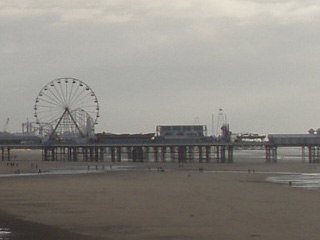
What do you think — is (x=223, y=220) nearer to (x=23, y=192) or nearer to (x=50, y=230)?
(x=50, y=230)

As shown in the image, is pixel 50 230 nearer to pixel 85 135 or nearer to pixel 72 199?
pixel 72 199

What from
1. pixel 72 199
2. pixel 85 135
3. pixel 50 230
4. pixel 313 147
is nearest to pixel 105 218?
pixel 50 230

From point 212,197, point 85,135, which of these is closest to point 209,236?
point 212,197

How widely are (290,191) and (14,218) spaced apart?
15.3 m

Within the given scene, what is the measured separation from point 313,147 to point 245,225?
6698 centimetres

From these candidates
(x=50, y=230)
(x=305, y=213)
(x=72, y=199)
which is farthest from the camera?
(x=72, y=199)

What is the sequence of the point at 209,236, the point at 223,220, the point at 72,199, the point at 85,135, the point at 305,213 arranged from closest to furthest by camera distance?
1. the point at 209,236
2. the point at 223,220
3. the point at 305,213
4. the point at 72,199
5. the point at 85,135

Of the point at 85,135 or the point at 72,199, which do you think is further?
the point at 85,135

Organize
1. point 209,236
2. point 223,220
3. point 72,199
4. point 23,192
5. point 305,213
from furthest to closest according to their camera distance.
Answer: point 23,192 < point 72,199 < point 305,213 < point 223,220 < point 209,236

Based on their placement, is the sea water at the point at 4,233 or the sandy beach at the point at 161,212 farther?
the sandy beach at the point at 161,212

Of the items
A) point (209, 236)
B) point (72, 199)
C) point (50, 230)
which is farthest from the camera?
point (72, 199)

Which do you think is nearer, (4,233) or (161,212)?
(4,233)

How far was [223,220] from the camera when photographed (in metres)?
20.2

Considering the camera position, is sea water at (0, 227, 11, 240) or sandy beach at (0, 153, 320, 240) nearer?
sea water at (0, 227, 11, 240)
